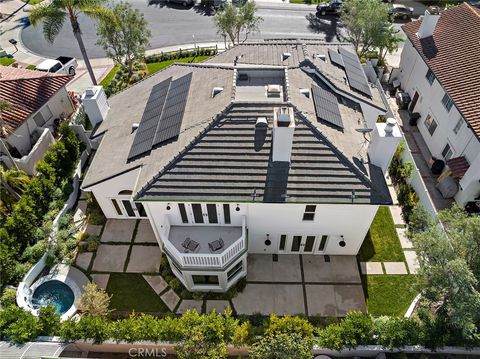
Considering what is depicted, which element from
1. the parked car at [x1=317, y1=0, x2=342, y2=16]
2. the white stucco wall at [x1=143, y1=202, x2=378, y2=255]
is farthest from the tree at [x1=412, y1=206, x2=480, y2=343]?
the parked car at [x1=317, y1=0, x2=342, y2=16]

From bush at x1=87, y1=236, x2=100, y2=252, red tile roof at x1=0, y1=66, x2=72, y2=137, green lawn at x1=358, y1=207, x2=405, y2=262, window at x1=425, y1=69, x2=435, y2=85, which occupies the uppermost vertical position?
red tile roof at x1=0, y1=66, x2=72, y2=137

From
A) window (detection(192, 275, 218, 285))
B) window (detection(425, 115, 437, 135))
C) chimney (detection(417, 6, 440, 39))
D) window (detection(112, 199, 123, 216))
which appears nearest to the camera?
window (detection(192, 275, 218, 285))

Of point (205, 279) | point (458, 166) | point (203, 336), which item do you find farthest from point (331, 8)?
point (203, 336)

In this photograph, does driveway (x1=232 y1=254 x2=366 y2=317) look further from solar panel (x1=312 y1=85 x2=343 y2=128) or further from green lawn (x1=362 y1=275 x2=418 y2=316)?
solar panel (x1=312 y1=85 x2=343 y2=128)

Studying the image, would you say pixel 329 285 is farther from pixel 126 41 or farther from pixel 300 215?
pixel 126 41

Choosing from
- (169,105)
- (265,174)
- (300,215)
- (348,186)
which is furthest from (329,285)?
(169,105)

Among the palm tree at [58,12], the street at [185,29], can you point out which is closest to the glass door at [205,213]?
the palm tree at [58,12]
